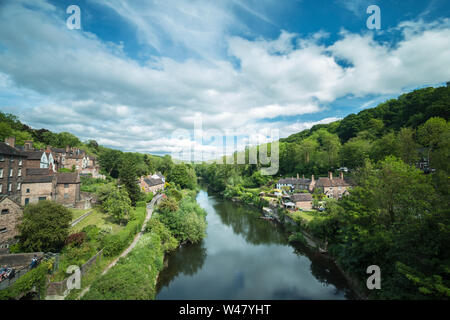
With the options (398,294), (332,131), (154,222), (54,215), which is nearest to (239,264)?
(154,222)

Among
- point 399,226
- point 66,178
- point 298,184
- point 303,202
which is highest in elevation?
point 66,178

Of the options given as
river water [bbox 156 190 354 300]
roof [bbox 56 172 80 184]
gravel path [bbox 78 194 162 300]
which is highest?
roof [bbox 56 172 80 184]

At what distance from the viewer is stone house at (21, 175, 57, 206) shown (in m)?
21.4

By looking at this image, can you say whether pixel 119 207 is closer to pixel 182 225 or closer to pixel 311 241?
pixel 182 225

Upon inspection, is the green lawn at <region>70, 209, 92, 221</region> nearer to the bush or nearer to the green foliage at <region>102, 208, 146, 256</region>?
the green foliage at <region>102, 208, 146, 256</region>

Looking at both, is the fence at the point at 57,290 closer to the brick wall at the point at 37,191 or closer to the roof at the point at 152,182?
the brick wall at the point at 37,191

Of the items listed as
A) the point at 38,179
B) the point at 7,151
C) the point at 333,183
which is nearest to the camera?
the point at 7,151

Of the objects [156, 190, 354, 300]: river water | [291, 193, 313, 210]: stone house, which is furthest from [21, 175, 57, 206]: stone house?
[291, 193, 313, 210]: stone house

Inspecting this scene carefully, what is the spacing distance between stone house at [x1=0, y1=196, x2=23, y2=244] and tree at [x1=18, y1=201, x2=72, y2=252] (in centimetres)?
183

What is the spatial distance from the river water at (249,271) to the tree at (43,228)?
785 cm

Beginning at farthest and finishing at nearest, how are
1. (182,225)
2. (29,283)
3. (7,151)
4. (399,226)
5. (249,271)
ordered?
(182,225), (7,151), (249,271), (399,226), (29,283)

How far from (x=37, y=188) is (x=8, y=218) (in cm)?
920

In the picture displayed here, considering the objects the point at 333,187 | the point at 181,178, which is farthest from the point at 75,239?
the point at 333,187

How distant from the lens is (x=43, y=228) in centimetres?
1261
